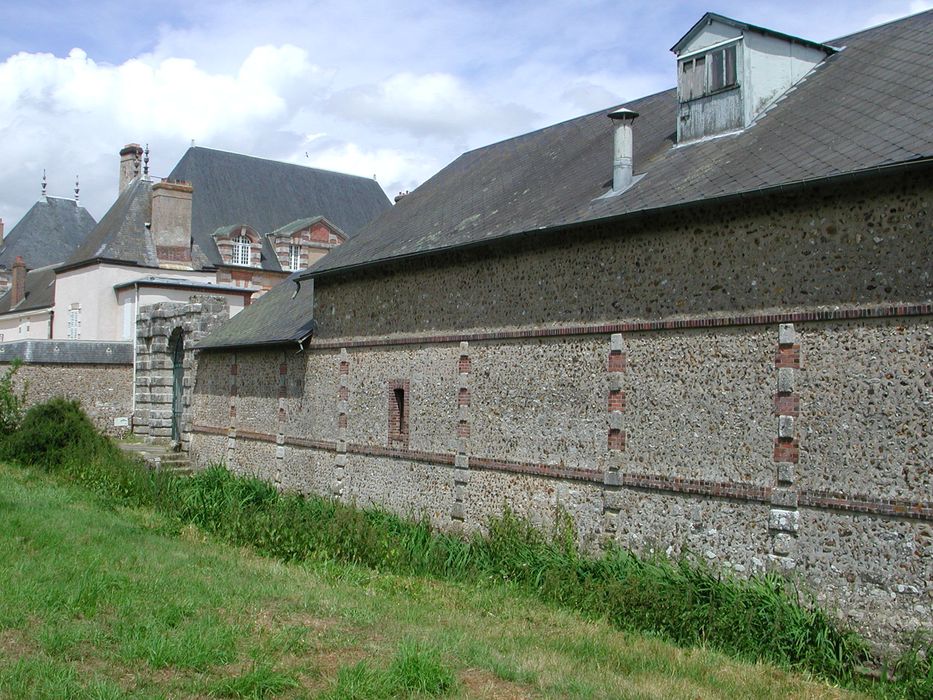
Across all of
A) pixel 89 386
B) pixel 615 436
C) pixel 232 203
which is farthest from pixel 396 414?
pixel 232 203

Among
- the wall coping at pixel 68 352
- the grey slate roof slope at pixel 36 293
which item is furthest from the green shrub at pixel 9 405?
the grey slate roof slope at pixel 36 293

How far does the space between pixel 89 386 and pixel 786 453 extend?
1983 cm

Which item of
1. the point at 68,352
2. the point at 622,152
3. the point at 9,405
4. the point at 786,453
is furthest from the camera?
the point at 68,352

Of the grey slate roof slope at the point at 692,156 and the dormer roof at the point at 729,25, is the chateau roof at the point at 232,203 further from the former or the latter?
the dormer roof at the point at 729,25

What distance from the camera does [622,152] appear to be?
12.0 meters

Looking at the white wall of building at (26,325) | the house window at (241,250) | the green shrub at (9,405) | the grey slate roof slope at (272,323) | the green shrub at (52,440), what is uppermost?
the house window at (241,250)

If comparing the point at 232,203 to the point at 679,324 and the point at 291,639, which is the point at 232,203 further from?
the point at 291,639

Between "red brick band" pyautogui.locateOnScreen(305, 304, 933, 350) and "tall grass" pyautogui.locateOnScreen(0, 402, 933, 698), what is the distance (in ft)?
7.72

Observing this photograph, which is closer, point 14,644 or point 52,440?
point 14,644

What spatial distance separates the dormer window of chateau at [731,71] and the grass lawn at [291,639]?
6.36 metres

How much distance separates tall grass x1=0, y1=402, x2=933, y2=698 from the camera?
875 cm

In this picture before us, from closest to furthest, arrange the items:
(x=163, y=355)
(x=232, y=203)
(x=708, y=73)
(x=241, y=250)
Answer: (x=708, y=73)
(x=163, y=355)
(x=241, y=250)
(x=232, y=203)

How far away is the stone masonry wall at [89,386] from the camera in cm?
2330

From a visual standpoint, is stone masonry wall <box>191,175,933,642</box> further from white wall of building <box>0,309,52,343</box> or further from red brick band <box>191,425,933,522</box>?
white wall of building <box>0,309,52,343</box>
